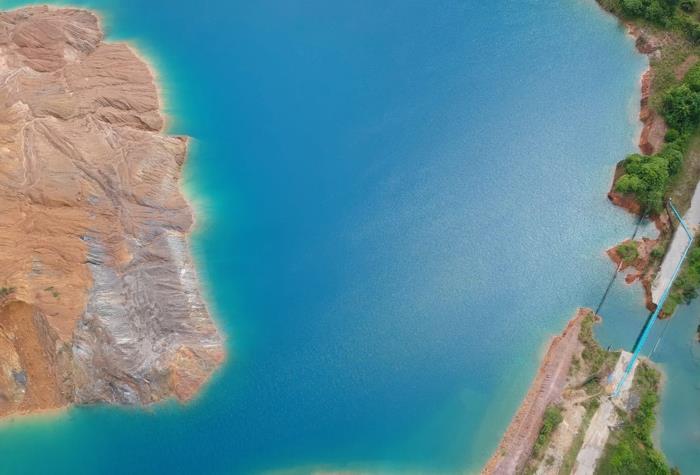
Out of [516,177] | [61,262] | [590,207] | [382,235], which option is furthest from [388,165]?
[61,262]

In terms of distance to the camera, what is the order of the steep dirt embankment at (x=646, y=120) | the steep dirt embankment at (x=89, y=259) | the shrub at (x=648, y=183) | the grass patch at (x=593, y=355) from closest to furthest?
the grass patch at (x=593, y=355) → the steep dirt embankment at (x=89, y=259) → the shrub at (x=648, y=183) → the steep dirt embankment at (x=646, y=120)

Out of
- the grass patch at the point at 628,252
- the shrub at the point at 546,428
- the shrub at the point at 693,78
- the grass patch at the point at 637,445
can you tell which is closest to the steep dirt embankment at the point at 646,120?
the shrub at the point at 693,78

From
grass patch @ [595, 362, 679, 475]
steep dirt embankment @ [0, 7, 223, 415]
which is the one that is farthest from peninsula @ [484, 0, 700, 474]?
steep dirt embankment @ [0, 7, 223, 415]

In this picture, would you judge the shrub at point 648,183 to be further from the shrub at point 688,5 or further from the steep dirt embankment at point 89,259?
the steep dirt embankment at point 89,259

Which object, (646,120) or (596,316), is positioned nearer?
(596,316)

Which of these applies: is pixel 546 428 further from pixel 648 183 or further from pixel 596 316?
pixel 648 183

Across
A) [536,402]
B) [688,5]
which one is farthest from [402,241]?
[688,5]
